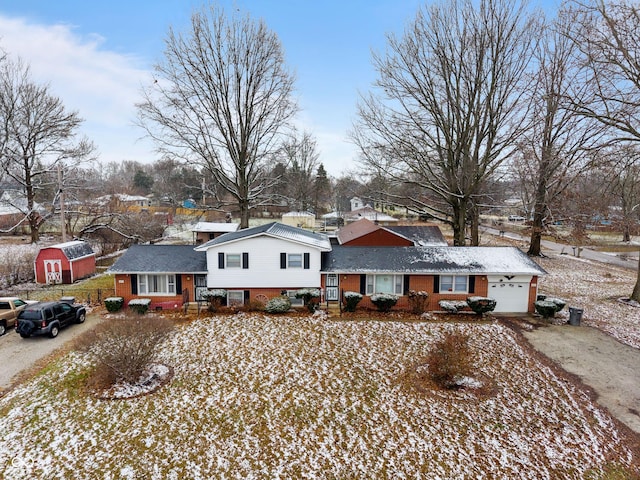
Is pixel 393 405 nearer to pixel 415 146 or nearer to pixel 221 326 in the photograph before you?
pixel 221 326

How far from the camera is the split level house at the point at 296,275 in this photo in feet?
68.1

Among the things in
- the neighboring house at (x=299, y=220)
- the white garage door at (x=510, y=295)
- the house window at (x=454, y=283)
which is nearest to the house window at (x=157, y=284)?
the house window at (x=454, y=283)

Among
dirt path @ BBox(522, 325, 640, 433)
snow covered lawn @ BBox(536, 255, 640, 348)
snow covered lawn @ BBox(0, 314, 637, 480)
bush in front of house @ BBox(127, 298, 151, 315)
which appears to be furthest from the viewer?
bush in front of house @ BBox(127, 298, 151, 315)

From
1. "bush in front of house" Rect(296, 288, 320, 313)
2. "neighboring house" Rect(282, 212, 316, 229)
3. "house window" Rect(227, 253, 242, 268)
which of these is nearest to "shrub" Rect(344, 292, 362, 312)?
"bush in front of house" Rect(296, 288, 320, 313)

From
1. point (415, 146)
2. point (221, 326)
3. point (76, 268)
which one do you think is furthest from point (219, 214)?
point (221, 326)

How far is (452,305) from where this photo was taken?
20406 millimetres

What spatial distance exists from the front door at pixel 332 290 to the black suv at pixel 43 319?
13.0 meters

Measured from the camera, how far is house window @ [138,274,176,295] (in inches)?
824

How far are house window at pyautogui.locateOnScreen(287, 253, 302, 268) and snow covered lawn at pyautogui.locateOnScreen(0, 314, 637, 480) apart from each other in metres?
6.51

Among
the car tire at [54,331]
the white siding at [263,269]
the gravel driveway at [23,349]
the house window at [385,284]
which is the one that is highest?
the white siding at [263,269]

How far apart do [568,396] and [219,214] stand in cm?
6245

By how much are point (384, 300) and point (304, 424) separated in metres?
10.5

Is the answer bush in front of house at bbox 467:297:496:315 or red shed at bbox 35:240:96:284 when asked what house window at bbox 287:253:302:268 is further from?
red shed at bbox 35:240:96:284

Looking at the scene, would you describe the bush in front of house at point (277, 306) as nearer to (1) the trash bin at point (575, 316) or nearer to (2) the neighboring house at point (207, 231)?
(1) the trash bin at point (575, 316)
